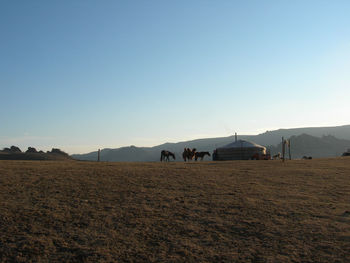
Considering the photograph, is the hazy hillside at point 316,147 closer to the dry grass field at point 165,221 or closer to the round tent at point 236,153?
the round tent at point 236,153

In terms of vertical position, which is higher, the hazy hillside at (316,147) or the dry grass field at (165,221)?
the hazy hillside at (316,147)

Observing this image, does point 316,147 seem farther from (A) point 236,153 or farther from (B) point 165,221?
(B) point 165,221

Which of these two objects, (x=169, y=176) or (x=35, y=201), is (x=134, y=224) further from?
(x=169, y=176)

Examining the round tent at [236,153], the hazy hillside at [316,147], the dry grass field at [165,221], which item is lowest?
the dry grass field at [165,221]

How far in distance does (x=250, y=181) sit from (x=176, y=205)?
571 cm

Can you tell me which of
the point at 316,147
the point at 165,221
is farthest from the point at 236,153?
the point at 316,147

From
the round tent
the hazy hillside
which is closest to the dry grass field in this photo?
the round tent

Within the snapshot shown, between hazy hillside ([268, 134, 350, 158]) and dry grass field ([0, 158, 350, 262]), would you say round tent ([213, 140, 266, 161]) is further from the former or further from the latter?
hazy hillside ([268, 134, 350, 158])

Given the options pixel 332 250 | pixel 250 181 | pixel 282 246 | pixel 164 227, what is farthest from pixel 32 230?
pixel 250 181

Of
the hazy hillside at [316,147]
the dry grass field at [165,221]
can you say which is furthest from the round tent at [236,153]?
the hazy hillside at [316,147]

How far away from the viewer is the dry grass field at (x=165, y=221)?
236 inches

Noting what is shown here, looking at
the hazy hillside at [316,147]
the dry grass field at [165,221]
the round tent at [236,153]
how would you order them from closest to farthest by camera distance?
the dry grass field at [165,221] → the round tent at [236,153] → the hazy hillside at [316,147]

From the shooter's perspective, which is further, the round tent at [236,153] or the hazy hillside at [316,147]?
the hazy hillside at [316,147]

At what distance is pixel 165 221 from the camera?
7738 millimetres
